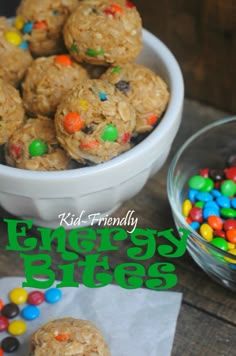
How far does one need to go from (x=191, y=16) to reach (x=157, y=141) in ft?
1.20

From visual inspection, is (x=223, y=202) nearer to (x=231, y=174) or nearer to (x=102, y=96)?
(x=231, y=174)

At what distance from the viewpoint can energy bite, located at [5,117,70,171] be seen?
3.29 ft

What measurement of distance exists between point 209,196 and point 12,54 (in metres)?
0.42

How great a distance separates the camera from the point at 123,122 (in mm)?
978

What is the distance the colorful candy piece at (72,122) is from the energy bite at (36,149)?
69mm

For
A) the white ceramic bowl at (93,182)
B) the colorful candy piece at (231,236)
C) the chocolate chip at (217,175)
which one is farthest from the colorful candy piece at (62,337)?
Result: the chocolate chip at (217,175)

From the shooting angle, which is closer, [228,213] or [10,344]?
[10,344]

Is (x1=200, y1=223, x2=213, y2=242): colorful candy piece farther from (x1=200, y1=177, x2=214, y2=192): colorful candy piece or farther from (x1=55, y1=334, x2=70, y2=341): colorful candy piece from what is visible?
(x1=55, y1=334, x2=70, y2=341): colorful candy piece

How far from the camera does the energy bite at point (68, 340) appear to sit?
0.88 meters

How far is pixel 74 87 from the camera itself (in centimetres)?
100

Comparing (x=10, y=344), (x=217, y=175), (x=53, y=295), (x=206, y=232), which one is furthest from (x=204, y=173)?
(x=10, y=344)

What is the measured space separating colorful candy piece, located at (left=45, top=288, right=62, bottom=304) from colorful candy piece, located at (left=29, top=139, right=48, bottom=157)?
22 centimetres

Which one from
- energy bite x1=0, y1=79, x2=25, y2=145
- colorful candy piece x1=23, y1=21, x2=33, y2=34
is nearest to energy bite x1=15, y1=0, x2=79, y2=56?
colorful candy piece x1=23, y1=21, x2=33, y2=34

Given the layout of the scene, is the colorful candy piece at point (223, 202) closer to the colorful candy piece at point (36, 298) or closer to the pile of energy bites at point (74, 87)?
the pile of energy bites at point (74, 87)
